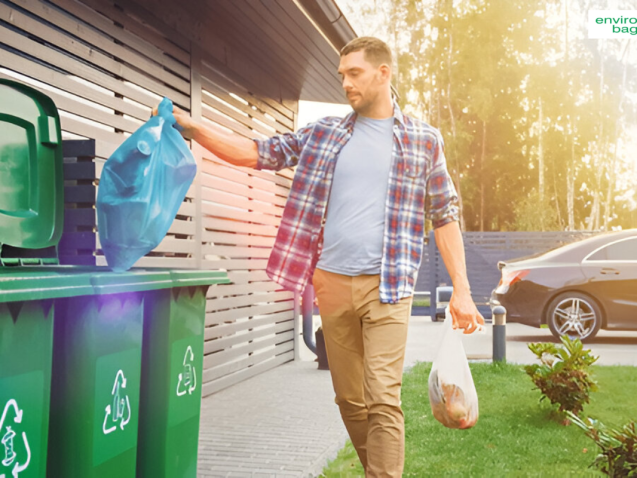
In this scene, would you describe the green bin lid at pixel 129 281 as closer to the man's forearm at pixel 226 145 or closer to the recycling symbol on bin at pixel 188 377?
the recycling symbol on bin at pixel 188 377

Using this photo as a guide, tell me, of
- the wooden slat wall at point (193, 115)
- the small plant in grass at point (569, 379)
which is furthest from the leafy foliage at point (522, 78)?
the small plant in grass at point (569, 379)

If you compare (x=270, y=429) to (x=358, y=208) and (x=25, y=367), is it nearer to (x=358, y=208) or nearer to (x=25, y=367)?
(x=358, y=208)

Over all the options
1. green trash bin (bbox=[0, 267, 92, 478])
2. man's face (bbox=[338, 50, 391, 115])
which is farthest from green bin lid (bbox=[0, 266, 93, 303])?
man's face (bbox=[338, 50, 391, 115])

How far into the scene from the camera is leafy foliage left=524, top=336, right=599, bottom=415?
5.85m

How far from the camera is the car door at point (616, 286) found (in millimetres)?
11148

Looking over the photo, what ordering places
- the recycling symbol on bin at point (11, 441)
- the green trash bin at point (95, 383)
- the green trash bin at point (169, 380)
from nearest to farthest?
the recycling symbol on bin at point (11, 441), the green trash bin at point (95, 383), the green trash bin at point (169, 380)

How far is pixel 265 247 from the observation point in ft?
29.6

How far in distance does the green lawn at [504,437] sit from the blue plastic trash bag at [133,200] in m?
2.15

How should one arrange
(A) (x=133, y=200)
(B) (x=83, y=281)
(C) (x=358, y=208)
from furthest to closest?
(C) (x=358, y=208)
(A) (x=133, y=200)
(B) (x=83, y=281)

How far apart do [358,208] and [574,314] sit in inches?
338

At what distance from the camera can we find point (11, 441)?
7.60ft

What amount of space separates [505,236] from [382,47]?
16.4 metres

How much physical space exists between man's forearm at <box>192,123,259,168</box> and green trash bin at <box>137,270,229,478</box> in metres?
0.57

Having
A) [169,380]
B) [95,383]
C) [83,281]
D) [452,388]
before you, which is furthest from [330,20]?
[95,383]
